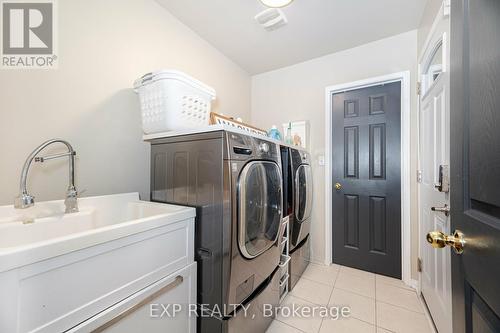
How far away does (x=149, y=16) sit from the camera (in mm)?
1660

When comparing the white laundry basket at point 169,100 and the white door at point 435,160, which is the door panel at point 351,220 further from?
the white laundry basket at point 169,100

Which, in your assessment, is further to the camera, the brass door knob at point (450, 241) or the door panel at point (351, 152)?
the door panel at point (351, 152)

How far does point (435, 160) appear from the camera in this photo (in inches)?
57.8

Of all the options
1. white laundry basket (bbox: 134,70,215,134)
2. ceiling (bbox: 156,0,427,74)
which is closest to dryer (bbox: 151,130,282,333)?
white laundry basket (bbox: 134,70,215,134)

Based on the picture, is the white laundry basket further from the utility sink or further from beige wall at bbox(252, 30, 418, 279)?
beige wall at bbox(252, 30, 418, 279)

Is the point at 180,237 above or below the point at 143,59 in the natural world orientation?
below

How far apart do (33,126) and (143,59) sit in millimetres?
890

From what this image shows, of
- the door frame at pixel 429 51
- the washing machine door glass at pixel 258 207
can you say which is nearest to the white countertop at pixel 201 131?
the washing machine door glass at pixel 258 207

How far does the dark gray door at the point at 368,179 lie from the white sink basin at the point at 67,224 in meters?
1.95

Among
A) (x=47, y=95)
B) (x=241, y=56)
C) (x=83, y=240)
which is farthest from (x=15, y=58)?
(x=241, y=56)

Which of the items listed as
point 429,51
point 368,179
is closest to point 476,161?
point 429,51

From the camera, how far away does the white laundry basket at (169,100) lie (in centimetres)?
125

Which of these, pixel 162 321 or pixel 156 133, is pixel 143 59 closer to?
pixel 156 133

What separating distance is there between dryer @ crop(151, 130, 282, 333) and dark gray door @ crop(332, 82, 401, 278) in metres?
1.37
